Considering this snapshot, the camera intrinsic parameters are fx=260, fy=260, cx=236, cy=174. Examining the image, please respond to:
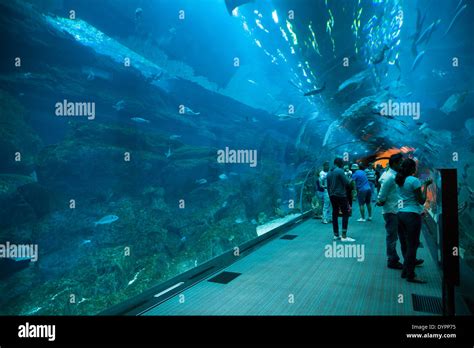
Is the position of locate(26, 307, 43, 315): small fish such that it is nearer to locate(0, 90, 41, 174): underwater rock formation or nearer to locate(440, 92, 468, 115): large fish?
locate(0, 90, 41, 174): underwater rock formation

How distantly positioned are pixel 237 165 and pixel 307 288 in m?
19.6

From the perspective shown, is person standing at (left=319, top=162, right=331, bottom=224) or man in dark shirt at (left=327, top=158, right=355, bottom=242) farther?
person standing at (left=319, top=162, right=331, bottom=224)

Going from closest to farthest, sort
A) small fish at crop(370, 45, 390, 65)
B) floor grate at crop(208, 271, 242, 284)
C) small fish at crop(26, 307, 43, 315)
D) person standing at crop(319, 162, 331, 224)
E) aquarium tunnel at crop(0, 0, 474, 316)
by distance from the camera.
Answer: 1. aquarium tunnel at crop(0, 0, 474, 316)
2. floor grate at crop(208, 271, 242, 284)
3. person standing at crop(319, 162, 331, 224)
4. small fish at crop(370, 45, 390, 65)
5. small fish at crop(26, 307, 43, 315)

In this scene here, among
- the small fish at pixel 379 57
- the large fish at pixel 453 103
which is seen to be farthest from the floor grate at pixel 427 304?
the large fish at pixel 453 103

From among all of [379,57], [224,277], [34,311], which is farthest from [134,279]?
[379,57]

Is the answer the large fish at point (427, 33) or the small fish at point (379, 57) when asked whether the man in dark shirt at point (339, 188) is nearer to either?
the small fish at point (379, 57)

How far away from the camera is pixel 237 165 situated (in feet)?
76.0

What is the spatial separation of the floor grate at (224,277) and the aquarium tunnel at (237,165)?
0.05 meters

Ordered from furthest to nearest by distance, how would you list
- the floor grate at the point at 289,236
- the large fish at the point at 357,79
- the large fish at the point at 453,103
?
1. the large fish at the point at 453,103
2. the large fish at the point at 357,79
3. the floor grate at the point at 289,236

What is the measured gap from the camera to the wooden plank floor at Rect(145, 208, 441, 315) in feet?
10.2

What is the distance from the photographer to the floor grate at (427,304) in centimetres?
299

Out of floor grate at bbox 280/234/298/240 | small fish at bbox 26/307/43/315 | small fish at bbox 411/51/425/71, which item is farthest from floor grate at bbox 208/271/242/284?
small fish at bbox 411/51/425/71

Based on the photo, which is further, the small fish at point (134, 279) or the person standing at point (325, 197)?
the small fish at point (134, 279)

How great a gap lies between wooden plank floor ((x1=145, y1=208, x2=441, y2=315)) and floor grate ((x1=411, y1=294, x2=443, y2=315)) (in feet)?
0.22
